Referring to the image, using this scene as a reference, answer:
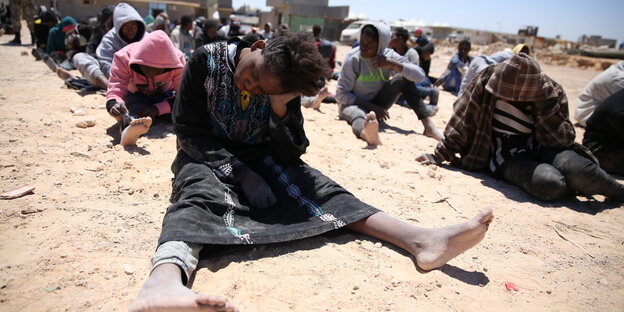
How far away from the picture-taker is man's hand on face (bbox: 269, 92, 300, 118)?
2.25 m

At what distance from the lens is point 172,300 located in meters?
1.45

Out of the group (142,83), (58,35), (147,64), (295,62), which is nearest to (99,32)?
(58,35)

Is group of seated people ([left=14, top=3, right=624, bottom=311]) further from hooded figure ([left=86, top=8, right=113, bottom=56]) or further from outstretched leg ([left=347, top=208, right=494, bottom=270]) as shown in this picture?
hooded figure ([left=86, top=8, right=113, bottom=56])

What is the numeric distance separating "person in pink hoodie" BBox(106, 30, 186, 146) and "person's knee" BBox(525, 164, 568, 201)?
123 inches

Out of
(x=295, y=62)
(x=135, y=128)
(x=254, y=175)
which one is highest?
(x=295, y=62)

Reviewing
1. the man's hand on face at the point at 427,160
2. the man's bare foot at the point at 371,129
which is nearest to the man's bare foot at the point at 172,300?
the man's hand on face at the point at 427,160

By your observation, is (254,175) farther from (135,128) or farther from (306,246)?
(135,128)

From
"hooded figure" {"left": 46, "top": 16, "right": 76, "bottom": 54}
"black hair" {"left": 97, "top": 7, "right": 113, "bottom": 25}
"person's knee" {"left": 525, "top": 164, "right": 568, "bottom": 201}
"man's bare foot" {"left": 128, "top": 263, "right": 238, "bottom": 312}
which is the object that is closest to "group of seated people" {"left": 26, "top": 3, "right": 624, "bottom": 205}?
"person's knee" {"left": 525, "top": 164, "right": 568, "bottom": 201}

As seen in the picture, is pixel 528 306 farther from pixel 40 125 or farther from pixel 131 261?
pixel 40 125

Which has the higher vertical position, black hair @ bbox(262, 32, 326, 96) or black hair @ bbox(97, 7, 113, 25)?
black hair @ bbox(97, 7, 113, 25)

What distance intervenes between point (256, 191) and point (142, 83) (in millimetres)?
2448

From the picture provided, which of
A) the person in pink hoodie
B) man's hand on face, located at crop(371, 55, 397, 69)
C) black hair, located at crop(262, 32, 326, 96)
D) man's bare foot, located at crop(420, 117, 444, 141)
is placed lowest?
man's bare foot, located at crop(420, 117, 444, 141)

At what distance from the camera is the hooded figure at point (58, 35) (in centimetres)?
789

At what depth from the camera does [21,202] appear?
2412 millimetres
